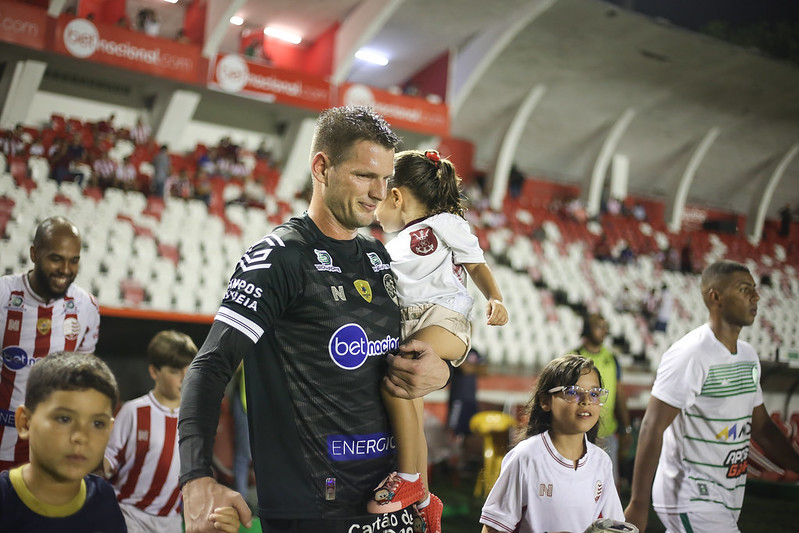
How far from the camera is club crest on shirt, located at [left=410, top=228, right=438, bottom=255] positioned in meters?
2.64

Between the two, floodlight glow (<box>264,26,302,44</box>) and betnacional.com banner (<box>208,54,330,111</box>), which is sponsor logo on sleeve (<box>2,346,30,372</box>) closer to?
betnacional.com banner (<box>208,54,330,111</box>)

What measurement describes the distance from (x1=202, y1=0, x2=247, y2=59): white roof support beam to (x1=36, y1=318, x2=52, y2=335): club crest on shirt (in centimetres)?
1097

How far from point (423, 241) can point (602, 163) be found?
20.2 metres

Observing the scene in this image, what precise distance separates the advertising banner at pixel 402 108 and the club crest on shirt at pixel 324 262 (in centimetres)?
1317

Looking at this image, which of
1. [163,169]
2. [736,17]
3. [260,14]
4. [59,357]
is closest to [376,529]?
[59,357]

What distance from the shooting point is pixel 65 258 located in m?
3.40

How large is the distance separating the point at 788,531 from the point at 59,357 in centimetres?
581

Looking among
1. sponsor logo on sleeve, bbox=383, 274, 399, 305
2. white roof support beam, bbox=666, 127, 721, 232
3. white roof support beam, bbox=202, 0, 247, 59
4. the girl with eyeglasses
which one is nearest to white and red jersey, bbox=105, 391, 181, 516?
the girl with eyeglasses

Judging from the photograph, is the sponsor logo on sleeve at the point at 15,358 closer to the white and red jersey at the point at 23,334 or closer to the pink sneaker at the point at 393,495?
the white and red jersey at the point at 23,334

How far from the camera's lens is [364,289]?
2.08m

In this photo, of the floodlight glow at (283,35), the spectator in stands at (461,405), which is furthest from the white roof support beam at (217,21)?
the spectator in stands at (461,405)

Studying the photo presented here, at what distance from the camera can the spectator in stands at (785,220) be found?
2380cm

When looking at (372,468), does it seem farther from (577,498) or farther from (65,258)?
(65,258)

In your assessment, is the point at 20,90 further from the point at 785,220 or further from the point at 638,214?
the point at 785,220
